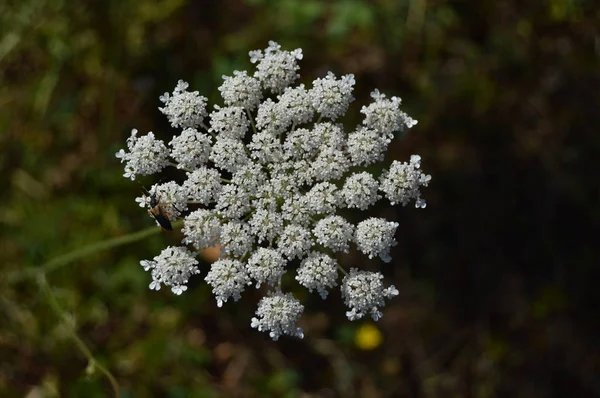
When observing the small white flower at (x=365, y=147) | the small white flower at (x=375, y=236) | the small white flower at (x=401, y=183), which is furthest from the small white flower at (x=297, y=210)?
the small white flower at (x=401, y=183)

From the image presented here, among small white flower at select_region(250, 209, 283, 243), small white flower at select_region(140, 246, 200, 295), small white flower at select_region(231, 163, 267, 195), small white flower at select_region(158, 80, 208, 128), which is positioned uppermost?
small white flower at select_region(158, 80, 208, 128)

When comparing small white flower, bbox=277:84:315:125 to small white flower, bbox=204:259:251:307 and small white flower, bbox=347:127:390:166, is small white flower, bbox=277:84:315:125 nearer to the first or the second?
small white flower, bbox=347:127:390:166

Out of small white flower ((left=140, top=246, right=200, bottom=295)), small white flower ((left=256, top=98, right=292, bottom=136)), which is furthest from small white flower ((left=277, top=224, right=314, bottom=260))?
small white flower ((left=256, top=98, right=292, bottom=136))

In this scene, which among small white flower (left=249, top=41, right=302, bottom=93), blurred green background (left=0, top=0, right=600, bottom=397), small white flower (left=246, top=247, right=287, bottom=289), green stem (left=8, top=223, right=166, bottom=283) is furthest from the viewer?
blurred green background (left=0, top=0, right=600, bottom=397)

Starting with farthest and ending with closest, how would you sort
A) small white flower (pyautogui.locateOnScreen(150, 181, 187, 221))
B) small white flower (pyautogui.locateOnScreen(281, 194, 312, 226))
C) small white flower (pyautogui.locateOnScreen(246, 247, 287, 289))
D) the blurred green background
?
the blurred green background
small white flower (pyautogui.locateOnScreen(281, 194, 312, 226))
small white flower (pyautogui.locateOnScreen(150, 181, 187, 221))
small white flower (pyautogui.locateOnScreen(246, 247, 287, 289))

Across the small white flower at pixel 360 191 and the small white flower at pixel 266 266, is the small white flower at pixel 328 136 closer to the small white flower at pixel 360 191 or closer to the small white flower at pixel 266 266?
the small white flower at pixel 360 191

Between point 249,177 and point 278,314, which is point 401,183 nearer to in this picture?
point 249,177
